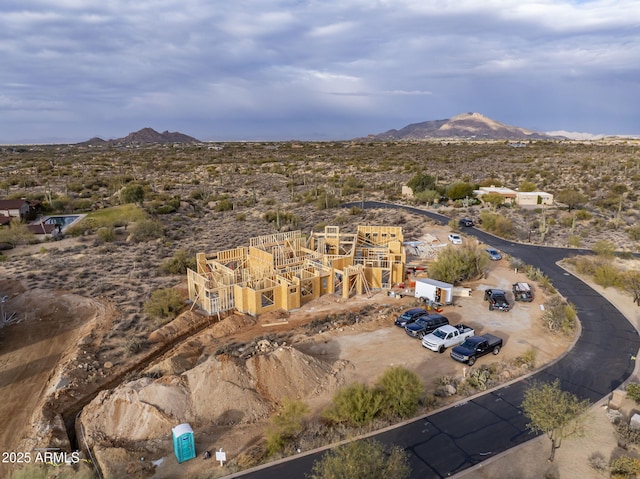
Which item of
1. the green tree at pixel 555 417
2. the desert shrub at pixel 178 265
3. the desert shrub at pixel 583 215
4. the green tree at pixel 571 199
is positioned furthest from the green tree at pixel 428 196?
the green tree at pixel 555 417

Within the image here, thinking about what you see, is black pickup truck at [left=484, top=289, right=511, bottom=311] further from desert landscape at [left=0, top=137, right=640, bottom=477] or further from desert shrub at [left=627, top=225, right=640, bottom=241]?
desert shrub at [left=627, top=225, right=640, bottom=241]

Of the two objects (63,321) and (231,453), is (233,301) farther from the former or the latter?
(231,453)

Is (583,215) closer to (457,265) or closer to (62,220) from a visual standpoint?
(457,265)

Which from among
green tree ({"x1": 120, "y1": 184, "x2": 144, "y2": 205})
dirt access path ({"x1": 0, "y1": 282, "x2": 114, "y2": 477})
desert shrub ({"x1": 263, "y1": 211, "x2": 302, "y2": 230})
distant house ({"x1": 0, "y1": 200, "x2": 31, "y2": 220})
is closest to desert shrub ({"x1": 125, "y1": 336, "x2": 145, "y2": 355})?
dirt access path ({"x1": 0, "y1": 282, "x2": 114, "y2": 477})

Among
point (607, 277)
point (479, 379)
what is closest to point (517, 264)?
Result: point (607, 277)

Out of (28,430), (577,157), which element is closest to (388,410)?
(28,430)

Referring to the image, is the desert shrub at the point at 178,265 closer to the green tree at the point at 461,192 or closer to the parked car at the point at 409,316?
the parked car at the point at 409,316
